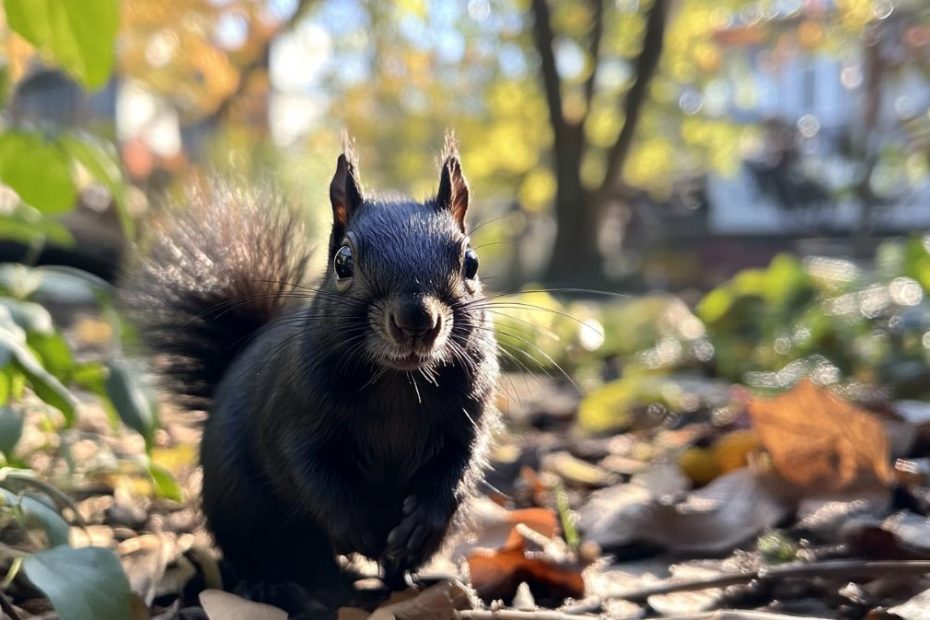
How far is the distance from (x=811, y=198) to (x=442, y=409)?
50.8 feet

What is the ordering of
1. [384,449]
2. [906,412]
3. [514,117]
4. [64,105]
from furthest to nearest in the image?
[64,105] < [514,117] < [906,412] < [384,449]

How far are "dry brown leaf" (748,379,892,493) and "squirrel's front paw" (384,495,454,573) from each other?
80 centimetres

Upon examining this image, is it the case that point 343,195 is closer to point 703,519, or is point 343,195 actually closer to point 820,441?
point 703,519

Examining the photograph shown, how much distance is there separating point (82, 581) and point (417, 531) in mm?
454

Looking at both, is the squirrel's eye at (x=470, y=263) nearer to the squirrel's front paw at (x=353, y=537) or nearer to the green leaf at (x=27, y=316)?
the squirrel's front paw at (x=353, y=537)

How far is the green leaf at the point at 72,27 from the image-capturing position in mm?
995

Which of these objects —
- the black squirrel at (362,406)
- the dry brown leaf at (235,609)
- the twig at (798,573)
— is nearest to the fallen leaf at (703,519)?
the twig at (798,573)

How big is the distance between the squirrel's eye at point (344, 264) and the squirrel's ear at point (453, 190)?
21 centimetres

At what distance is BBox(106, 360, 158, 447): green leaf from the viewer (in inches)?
70.0

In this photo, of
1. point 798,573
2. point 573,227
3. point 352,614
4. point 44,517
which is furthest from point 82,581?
point 573,227

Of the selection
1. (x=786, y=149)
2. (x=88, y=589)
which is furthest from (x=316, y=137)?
(x=88, y=589)

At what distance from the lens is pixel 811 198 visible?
51.6ft

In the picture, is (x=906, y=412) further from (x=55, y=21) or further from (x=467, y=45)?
(x=467, y=45)

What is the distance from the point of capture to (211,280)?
70.1 inches
